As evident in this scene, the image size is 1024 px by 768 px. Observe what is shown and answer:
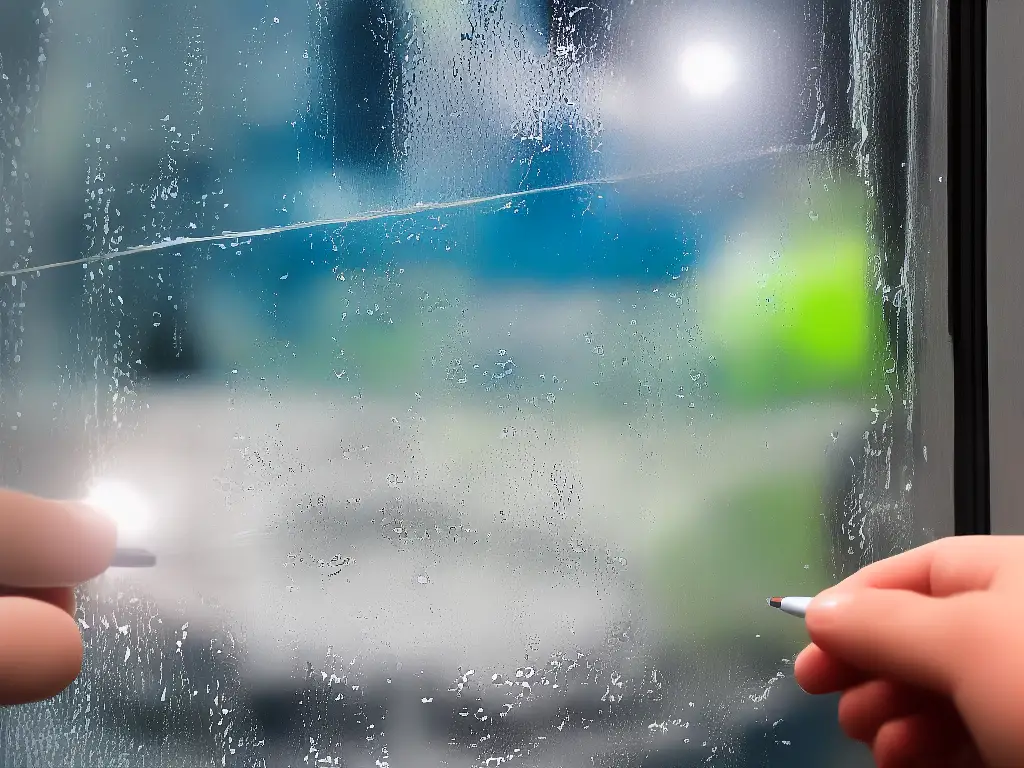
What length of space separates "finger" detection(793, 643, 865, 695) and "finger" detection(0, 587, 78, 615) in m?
0.32

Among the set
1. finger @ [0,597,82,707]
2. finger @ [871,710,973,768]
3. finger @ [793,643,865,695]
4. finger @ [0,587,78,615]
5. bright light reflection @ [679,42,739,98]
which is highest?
bright light reflection @ [679,42,739,98]

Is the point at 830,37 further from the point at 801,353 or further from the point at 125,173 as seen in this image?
the point at 125,173

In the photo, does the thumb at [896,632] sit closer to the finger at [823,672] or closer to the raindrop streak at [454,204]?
the finger at [823,672]

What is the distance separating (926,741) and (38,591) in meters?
0.36

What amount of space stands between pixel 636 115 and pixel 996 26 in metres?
0.24

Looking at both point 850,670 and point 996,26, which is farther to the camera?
point 996,26

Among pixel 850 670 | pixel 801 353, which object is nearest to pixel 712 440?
pixel 801 353

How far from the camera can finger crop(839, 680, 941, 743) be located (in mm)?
317

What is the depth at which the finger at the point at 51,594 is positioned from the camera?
1.08 feet

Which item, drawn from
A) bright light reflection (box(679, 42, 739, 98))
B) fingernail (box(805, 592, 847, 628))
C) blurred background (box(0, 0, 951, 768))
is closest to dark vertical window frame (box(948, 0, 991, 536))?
blurred background (box(0, 0, 951, 768))

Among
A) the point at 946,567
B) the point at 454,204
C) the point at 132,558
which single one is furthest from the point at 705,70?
the point at 132,558

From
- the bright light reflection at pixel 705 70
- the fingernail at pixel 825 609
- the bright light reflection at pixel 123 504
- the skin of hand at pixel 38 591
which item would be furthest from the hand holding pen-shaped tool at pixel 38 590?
the bright light reflection at pixel 705 70

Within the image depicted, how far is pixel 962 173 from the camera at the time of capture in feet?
1.71

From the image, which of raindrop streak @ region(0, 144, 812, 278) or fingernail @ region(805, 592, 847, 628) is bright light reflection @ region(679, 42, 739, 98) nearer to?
raindrop streak @ region(0, 144, 812, 278)
